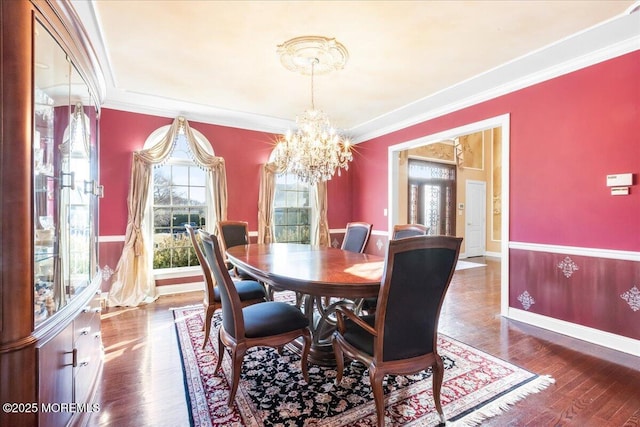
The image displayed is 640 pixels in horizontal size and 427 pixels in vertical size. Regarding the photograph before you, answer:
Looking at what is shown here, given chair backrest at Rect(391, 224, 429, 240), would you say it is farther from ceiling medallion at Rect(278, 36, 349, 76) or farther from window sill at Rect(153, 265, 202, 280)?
window sill at Rect(153, 265, 202, 280)

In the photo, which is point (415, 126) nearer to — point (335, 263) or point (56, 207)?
point (335, 263)

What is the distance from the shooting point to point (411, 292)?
157 centimetres

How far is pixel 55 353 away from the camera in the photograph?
1.39m

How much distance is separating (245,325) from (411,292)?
1070mm

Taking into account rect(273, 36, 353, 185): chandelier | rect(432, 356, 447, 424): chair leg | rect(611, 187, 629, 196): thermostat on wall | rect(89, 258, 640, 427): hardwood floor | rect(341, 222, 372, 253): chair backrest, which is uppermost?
rect(273, 36, 353, 185): chandelier

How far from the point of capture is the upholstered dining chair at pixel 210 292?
2.35 meters

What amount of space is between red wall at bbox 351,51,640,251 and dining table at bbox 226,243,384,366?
2.03 m

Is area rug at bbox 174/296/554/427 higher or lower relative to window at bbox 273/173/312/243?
lower

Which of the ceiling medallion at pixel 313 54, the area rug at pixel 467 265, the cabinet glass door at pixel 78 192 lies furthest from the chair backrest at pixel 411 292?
the area rug at pixel 467 265

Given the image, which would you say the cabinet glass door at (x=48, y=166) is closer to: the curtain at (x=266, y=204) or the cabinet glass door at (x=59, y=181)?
the cabinet glass door at (x=59, y=181)

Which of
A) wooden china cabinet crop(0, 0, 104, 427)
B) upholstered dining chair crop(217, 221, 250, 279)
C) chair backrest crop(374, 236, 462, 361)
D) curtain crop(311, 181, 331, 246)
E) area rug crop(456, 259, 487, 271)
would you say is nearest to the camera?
wooden china cabinet crop(0, 0, 104, 427)

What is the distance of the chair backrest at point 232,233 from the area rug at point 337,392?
5.08ft

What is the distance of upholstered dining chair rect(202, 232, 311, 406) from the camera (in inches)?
71.5

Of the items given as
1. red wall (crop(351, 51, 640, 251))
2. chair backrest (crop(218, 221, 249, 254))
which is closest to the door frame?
red wall (crop(351, 51, 640, 251))
